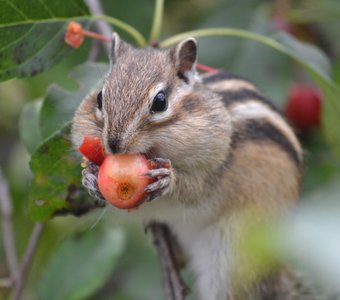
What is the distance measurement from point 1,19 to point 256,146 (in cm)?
93

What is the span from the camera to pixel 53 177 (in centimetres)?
211

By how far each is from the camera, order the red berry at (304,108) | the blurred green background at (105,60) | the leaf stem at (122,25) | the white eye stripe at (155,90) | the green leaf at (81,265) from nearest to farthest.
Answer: the white eye stripe at (155,90), the leaf stem at (122,25), the green leaf at (81,265), the blurred green background at (105,60), the red berry at (304,108)

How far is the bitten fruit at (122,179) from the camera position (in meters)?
1.74

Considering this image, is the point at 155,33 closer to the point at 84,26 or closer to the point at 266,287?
the point at 84,26

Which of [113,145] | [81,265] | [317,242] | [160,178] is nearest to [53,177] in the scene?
[160,178]

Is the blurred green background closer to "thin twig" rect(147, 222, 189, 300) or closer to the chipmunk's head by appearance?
"thin twig" rect(147, 222, 189, 300)

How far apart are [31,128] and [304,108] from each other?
4.16ft

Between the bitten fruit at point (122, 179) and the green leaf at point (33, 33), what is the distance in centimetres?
49

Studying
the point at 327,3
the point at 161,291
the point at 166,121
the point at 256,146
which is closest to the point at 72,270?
the point at 161,291

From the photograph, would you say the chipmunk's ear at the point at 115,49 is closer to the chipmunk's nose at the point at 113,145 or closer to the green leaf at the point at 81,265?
the chipmunk's nose at the point at 113,145

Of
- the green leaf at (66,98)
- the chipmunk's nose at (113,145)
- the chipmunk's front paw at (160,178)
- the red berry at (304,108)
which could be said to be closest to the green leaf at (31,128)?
the green leaf at (66,98)

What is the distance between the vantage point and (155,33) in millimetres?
2342

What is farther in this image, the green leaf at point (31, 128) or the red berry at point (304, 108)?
the red berry at point (304, 108)

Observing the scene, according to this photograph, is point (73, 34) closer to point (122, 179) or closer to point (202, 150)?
point (202, 150)
